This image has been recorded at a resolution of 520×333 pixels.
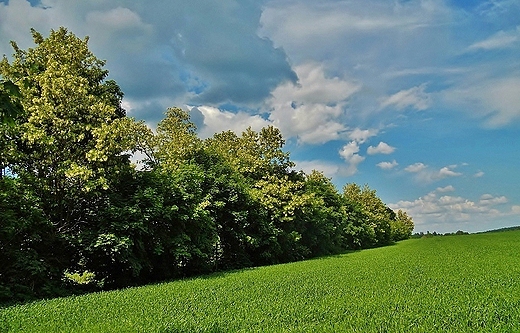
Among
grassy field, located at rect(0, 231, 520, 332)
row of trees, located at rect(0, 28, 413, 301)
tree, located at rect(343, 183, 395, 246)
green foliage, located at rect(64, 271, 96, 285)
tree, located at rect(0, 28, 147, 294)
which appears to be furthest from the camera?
tree, located at rect(343, 183, 395, 246)

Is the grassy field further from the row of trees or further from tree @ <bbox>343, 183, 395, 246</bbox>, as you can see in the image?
tree @ <bbox>343, 183, 395, 246</bbox>

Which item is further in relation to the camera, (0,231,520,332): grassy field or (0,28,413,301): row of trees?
(0,28,413,301): row of trees

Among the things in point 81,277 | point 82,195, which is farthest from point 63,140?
point 81,277

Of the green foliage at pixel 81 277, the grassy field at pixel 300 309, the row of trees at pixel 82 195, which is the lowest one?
the grassy field at pixel 300 309

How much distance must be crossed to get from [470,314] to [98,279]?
1845cm

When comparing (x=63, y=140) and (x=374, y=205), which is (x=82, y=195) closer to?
(x=63, y=140)

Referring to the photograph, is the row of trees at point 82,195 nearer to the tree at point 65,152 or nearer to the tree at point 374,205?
the tree at point 65,152

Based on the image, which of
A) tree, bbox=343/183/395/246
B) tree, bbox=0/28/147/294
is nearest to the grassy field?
tree, bbox=0/28/147/294

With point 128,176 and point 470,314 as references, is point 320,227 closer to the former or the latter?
point 128,176

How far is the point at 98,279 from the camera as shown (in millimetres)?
21797

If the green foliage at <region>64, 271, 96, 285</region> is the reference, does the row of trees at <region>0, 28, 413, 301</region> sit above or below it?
above

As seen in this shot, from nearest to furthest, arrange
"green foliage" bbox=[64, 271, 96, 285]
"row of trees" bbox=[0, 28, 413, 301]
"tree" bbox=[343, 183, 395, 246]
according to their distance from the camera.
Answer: "row of trees" bbox=[0, 28, 413, 301], "green foliage" bbox=[64, 271, 96, 285], "tree" bbox=[343, 183, 395, 246]

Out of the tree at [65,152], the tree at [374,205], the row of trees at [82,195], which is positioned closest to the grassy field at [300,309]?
the row of trees at [82,195]

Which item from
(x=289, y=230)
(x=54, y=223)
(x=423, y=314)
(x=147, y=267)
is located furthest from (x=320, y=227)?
(x=423, y=314)
